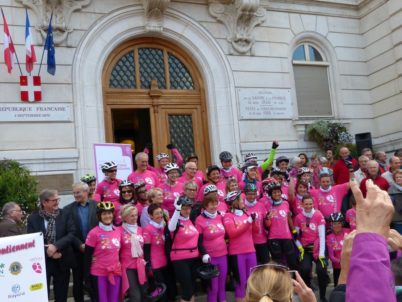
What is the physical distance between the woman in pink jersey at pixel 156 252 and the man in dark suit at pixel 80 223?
2.65 feet

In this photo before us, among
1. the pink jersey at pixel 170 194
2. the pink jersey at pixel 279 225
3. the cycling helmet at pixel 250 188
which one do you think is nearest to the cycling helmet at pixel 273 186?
the cycling helmet at pixel 250 188

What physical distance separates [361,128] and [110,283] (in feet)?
33.4

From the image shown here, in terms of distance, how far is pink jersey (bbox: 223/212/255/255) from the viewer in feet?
22.5

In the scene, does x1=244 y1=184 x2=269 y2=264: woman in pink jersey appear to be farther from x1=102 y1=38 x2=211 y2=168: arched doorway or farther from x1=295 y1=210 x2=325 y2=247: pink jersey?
x1=102 y1=38 x2=211 y2=168: arched doorway

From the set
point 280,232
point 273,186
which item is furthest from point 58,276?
point 273,186

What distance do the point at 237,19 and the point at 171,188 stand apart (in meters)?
6.46

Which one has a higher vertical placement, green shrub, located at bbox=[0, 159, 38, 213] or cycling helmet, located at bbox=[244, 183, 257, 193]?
green shrub, located at bbox=[0, 159, 38, 213]

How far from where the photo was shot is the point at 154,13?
461 inches

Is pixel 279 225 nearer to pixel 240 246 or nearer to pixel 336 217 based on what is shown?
pixel 240 246

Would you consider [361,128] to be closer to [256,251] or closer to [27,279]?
[256,251]

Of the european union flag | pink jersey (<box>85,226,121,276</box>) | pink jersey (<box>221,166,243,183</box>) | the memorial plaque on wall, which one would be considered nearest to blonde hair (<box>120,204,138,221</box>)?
pink jersey (<box>85,226,121,276</box>)

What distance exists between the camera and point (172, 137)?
12234 millimetres

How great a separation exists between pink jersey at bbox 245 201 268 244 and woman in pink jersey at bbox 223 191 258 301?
0.27 metres

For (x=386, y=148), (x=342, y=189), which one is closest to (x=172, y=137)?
(x=342, y=189)
